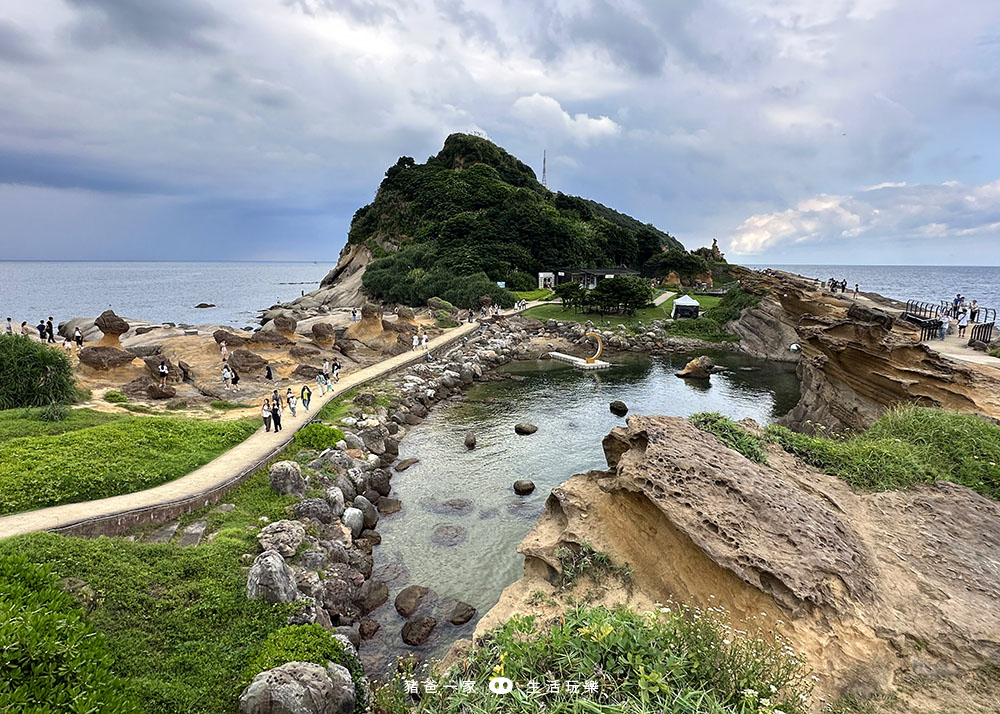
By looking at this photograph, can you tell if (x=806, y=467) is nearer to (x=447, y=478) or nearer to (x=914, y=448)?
(x=914, y=448)

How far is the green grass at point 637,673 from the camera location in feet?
19.0

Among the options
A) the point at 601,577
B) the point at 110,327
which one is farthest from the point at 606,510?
the point at 110,327

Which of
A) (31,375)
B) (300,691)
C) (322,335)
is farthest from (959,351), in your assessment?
(31,375)

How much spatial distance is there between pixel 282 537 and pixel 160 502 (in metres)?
3.61

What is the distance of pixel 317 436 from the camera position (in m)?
19.4

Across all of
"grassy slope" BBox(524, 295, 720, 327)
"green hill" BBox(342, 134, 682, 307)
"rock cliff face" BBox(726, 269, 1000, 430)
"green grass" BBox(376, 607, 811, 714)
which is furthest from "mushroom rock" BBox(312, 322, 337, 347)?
"green grass" BBox(376, 607, 811, 714)

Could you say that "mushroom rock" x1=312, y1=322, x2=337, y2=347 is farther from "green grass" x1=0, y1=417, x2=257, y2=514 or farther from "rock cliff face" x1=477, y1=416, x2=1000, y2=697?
"rock cliff face" x1=477, y1=416, x2=1000, y2=697

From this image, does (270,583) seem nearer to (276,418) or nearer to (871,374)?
(276,418)

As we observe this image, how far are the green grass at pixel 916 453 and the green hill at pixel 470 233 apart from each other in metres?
49.4

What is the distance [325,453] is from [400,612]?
7.57 m

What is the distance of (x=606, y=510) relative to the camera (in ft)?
41.6

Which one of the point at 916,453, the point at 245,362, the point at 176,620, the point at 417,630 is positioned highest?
the point at 916,453

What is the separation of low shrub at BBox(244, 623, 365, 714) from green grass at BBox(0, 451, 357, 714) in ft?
0.07

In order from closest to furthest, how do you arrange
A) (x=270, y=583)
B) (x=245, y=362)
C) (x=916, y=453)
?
(x=270, y=583) → (x=916, y=453) → (x=245, y=362)
